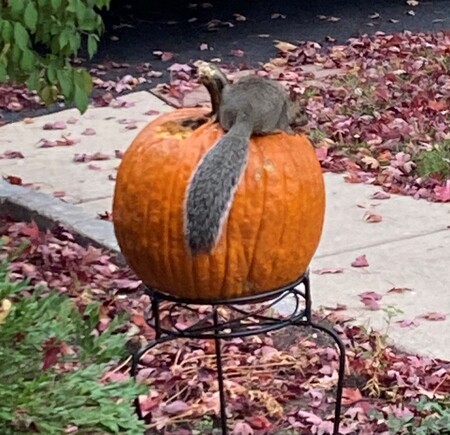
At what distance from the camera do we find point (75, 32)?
4449 millimetres

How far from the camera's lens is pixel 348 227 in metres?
5.54

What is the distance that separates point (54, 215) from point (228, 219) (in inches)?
100

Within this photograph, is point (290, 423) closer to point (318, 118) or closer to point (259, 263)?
point (259, 263)

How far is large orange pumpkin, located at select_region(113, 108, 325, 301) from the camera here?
289cm

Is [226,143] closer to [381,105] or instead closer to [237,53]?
[381,105]

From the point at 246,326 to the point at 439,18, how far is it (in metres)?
8.55

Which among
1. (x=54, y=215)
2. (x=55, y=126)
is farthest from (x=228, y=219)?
(x=55, y=126)

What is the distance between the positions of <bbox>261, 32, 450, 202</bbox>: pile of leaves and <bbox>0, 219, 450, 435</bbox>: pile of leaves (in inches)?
79.9

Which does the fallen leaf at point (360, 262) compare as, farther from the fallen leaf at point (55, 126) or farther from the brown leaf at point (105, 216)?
the fallen leaf at point (55, 126)

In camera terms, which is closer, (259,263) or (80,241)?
(259,263)

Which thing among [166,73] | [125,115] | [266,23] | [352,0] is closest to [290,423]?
[125,115]

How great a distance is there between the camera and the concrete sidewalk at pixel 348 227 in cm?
443

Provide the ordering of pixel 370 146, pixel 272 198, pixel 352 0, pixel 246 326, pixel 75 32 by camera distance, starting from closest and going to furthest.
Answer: pixel 272 198
pixel 246 326
pixel 75 32
pixel 370 146
pixel 352 0

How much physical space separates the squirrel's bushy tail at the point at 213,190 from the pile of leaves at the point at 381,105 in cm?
316
